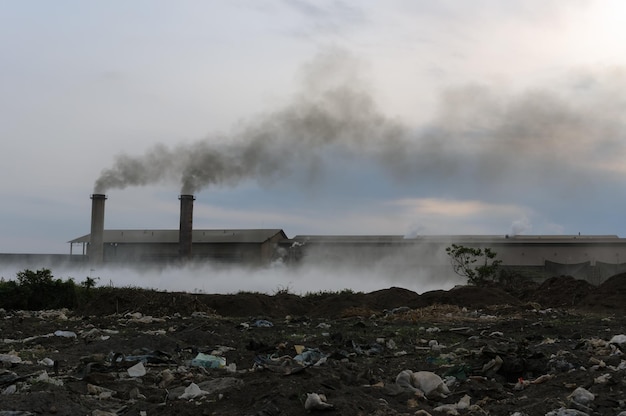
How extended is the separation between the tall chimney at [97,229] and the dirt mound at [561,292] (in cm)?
2407

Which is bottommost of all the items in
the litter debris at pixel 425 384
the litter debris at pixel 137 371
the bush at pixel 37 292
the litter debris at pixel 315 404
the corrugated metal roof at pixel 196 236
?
the bush at pixel 37 292

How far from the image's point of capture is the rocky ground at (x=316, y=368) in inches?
234

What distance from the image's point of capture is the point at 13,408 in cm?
580

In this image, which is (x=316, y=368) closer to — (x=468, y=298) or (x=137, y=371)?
(x=137, y=371)

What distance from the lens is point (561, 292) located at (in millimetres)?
22250

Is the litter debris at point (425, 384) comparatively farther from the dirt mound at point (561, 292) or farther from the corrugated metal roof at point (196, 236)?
the corrugated metal roof at point (196, 236)

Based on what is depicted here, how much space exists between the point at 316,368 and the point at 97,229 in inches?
1301

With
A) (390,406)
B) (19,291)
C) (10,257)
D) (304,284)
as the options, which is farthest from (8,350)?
(10,257)

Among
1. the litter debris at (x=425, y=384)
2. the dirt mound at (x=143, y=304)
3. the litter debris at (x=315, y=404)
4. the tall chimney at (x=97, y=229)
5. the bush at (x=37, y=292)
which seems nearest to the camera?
the litter debris at (x=315, y=404)

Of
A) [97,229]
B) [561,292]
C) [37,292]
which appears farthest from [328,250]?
[37,292]

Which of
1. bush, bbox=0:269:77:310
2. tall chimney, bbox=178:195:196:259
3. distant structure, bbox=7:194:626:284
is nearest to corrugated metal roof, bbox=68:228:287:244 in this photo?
distant structure, bbox=7:194:626:284

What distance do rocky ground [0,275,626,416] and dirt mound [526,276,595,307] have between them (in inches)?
211

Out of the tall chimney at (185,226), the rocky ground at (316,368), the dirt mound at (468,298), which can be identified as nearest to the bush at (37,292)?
the rocky ground at (316,368)

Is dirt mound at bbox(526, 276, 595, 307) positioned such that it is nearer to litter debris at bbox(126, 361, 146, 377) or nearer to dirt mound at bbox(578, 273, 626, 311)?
dirt mound at bbox(578, 273, 626, 311)
